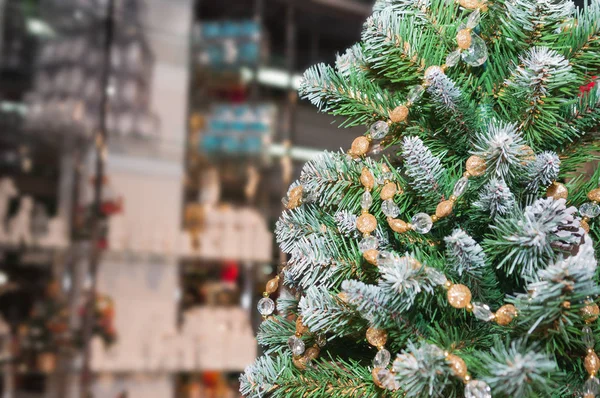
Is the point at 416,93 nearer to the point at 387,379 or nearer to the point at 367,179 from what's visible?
the point at 367,179

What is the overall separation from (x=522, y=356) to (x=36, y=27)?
2.04 metres

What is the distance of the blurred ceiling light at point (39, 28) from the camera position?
1930 millimetres

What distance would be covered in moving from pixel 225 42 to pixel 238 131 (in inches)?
13.3

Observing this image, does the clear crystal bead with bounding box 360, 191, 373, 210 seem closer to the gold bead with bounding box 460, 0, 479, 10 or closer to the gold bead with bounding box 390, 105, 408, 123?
the gold bead with bounding box 390, 105, 408, 123

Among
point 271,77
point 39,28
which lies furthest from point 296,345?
point 39,28

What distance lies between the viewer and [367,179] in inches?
18.6

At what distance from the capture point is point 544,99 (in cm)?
42

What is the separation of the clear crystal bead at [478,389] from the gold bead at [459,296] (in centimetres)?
5

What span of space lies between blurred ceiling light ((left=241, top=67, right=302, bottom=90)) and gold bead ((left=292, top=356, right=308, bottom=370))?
1688 millimetres

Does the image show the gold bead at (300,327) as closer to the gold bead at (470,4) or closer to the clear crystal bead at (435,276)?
the clear crystal bead at (435,276)

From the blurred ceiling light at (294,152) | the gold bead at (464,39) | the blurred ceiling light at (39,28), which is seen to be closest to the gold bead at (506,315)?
the gold bead at (464,39)

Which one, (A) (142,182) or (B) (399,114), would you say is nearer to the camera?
(B) (399,114)

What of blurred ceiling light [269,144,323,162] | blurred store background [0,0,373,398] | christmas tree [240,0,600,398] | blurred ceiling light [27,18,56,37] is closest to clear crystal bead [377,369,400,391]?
christmas tree [240,0,600,398]

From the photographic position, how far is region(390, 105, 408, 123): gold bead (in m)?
0.46
